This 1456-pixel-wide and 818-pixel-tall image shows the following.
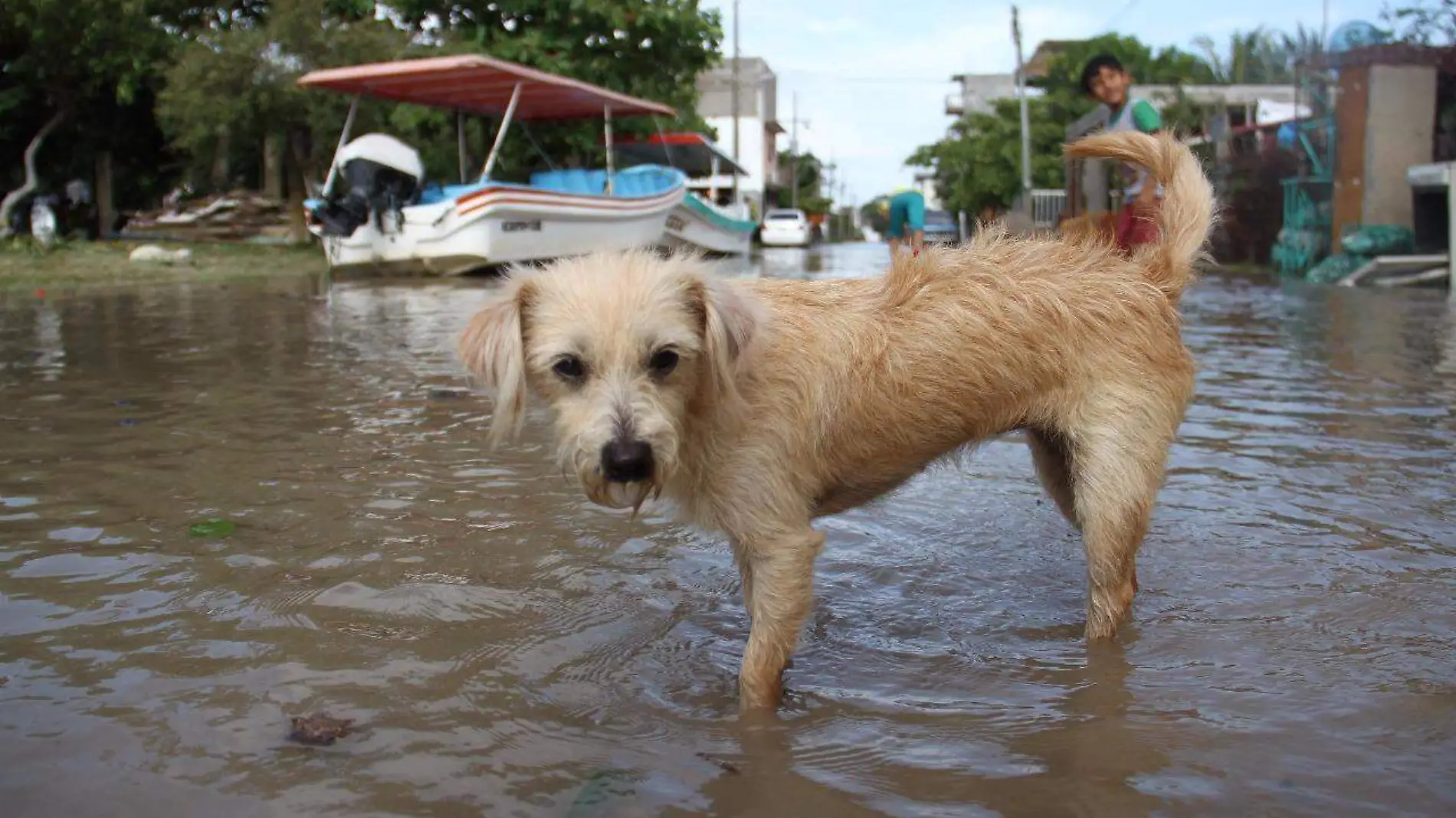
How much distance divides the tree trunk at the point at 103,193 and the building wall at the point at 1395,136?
102ft

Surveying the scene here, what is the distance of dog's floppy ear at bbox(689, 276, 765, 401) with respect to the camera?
3143 mm

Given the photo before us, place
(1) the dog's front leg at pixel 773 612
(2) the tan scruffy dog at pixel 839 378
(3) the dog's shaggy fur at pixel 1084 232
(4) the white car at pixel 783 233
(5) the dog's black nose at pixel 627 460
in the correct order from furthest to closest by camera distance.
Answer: (4) the white car at pixel 783 233
(3) the dog's shaggy fur at pixel 1084 232
(1) the dog's front leg at pixel 773 612
(2) the tan scruffy dog at pixel 839 378
(5) the dog's black nose at pixel 627 460

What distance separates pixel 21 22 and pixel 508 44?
36.3 feet

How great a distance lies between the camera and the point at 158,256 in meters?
21.6

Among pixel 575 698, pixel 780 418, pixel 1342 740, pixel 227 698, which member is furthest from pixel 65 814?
pixel 1342 740

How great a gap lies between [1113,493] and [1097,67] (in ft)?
15.9

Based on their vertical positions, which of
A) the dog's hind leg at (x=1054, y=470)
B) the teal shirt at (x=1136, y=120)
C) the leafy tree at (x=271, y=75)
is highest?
the leafy tree at (x=271, y=75)

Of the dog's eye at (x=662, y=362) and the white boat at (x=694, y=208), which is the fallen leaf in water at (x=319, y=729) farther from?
the white boat at (x=694, y=208)

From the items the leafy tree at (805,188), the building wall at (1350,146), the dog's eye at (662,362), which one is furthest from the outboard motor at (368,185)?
the leafy tree at (805,188)

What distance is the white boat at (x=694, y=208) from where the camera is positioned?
26969 millimetres

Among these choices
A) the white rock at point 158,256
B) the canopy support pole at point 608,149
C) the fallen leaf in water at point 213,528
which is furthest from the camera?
the canopy support pole at point 608,149

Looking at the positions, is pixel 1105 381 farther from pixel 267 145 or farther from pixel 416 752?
pixel 267 145

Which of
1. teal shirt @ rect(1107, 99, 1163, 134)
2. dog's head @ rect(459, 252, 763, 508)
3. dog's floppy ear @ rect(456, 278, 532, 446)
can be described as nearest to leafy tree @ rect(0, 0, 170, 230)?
teal shirt @ rect(1107, 99, 1163, 134)

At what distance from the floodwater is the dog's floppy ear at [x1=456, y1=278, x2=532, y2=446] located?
2.64 ft
